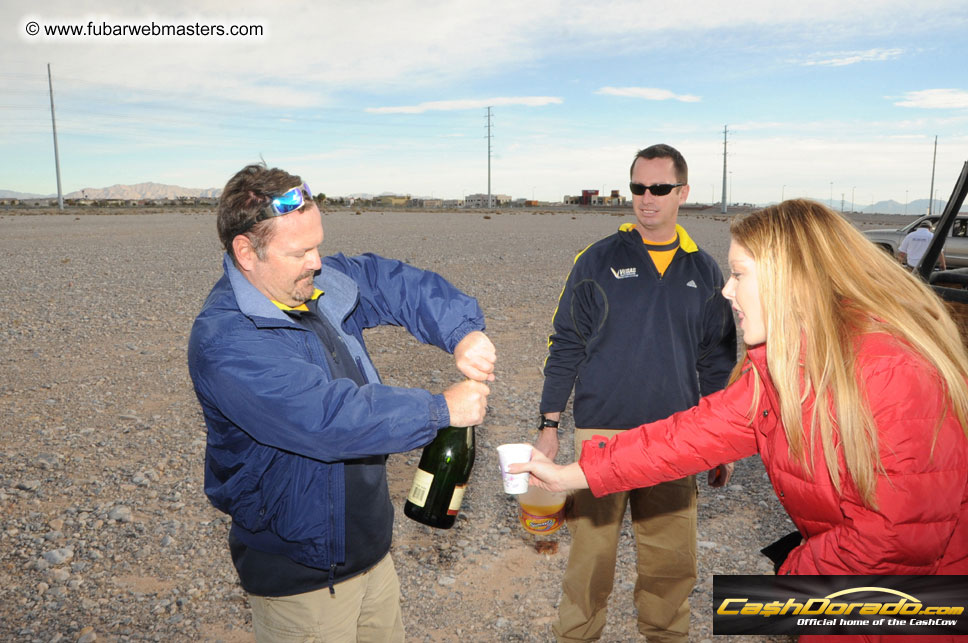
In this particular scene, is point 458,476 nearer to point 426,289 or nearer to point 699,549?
point 426,289

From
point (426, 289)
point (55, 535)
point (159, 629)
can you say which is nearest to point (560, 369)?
point (426, 289)

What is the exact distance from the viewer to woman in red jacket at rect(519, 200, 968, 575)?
185 cm

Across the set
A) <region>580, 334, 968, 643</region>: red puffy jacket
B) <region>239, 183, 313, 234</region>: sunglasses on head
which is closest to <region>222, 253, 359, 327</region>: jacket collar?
<region>239, 183, 313, 234</region>: sunglasses on head

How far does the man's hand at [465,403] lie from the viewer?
2.26 m

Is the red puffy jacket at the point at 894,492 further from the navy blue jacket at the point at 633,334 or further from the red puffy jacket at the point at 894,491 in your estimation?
the navy blue jacket at the point at 633,334

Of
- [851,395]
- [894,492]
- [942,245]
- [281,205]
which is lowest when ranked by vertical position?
[894,492]

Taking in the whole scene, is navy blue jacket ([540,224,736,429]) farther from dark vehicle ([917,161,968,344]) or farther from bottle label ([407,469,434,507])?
dark vehicle ([917,161,968,344])

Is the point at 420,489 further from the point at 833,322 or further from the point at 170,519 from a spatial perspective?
the point at 170,519

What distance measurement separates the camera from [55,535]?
198 inches

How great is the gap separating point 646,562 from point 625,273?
1.69 metres

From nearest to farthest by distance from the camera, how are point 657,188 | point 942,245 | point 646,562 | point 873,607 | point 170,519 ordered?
1. point 873,607
2. point 646,562
3. point 657,188
4. point 942,245
5. point 170,519

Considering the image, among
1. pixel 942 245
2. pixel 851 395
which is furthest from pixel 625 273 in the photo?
pixel 942 245

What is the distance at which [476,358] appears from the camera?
8.80 ft

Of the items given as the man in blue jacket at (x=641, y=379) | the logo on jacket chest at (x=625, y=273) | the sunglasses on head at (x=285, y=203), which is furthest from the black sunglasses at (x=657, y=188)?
the sunglasses on head at (x=285, y=203)
